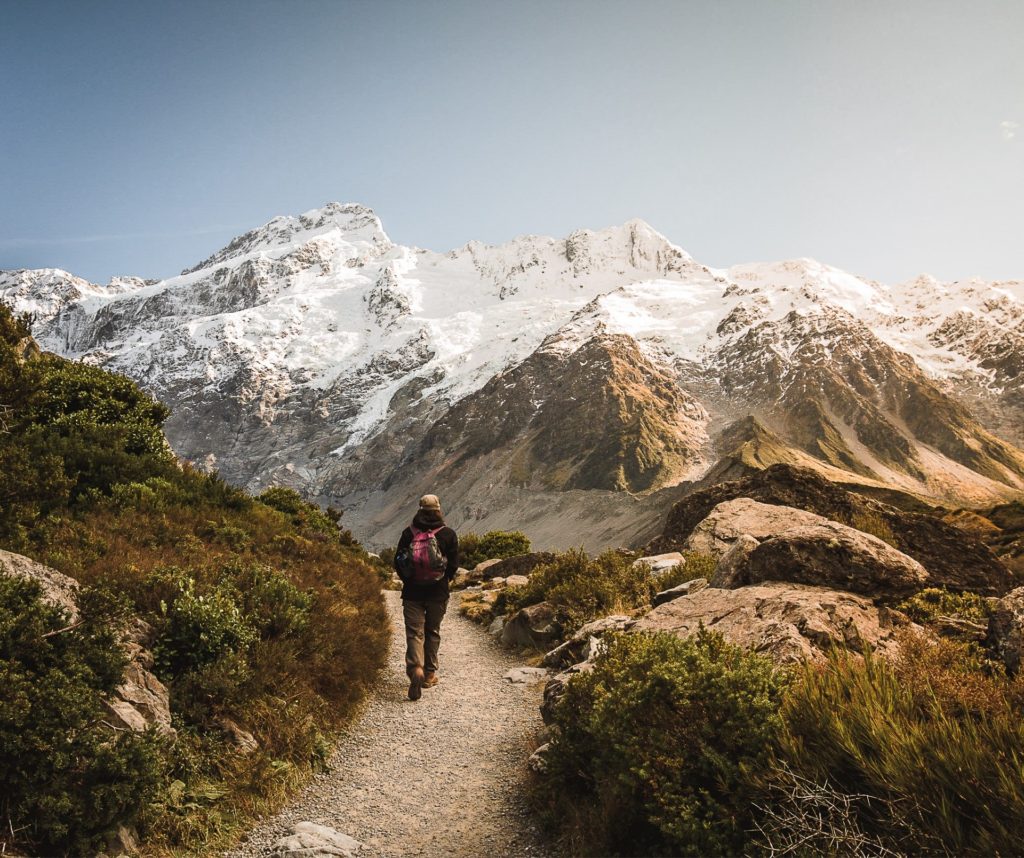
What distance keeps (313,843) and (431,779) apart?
6.58 ft

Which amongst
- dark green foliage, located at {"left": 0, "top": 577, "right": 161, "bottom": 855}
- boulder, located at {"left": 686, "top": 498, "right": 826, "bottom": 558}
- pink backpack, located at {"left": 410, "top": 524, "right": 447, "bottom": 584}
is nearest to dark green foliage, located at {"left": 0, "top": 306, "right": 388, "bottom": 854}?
dark green foliage, located at {"left": 0, "top": 577, "right": 161, "bottom": 855}

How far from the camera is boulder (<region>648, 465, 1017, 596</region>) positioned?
33.3 ft

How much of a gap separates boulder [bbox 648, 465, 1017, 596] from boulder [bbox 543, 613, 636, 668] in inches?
190

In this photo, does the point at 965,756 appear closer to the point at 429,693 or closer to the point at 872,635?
the point at 872,635

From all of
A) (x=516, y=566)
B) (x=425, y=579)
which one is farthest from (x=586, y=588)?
(x=516, y=566)

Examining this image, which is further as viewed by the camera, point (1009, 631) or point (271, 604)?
point (271, 604)

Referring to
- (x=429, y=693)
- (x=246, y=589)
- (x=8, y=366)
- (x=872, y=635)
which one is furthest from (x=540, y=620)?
(x=8, y=366)

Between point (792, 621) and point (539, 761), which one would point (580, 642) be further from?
point (792, 621)

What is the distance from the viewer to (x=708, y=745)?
452 cm

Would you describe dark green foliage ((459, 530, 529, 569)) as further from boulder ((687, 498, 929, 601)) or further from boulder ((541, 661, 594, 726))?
boulder ((541, 661, 594, 726))

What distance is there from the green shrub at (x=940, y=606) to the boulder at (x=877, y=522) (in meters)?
0.90

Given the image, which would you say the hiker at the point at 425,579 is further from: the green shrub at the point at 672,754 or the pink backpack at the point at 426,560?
the green shrub at the point at 672,754

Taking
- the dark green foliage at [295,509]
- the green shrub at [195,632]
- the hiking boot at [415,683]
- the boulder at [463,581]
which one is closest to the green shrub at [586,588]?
the hiking boot at [415,683]

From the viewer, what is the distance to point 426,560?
9781 mm
